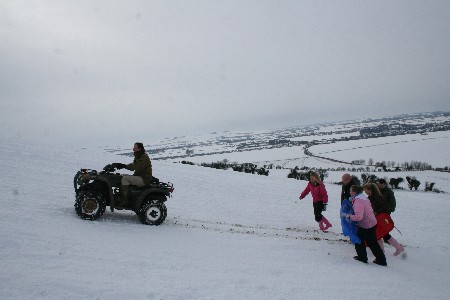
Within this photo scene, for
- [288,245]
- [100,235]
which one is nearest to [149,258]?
[100,235]

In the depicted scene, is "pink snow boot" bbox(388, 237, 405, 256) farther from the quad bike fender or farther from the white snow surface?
the quad bike fender

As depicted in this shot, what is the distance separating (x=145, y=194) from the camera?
7.78m

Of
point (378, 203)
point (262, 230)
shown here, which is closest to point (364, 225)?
point (378, 203)

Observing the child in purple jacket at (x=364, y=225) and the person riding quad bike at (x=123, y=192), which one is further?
the person riding quad bike at (x=123, y=192)

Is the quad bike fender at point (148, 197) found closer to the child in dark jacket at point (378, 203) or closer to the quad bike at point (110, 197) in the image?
the quad bike at point (110, 197)

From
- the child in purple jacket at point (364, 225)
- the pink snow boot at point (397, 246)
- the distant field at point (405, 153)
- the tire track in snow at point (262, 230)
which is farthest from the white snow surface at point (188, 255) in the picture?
the distant field at point (405, 153)

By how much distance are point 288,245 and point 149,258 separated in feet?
11.9

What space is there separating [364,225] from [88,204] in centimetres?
612

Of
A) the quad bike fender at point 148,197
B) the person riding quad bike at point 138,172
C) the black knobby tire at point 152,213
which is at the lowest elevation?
the black knobby tire at point 152,213

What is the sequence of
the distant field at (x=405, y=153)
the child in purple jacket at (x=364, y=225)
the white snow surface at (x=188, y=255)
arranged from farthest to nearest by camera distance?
the distant field at (x=405, y=153) → the child in purple jacket at (x=364, y=225) → the white snow surface at (x=188, y=255)

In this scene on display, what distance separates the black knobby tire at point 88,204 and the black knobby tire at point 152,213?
3.22 feet

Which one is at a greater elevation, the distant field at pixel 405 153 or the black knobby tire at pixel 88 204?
the black knobby tire at pixel 88 204

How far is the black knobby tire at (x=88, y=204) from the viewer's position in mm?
7164

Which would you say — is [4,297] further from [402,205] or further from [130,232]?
[402,205]
